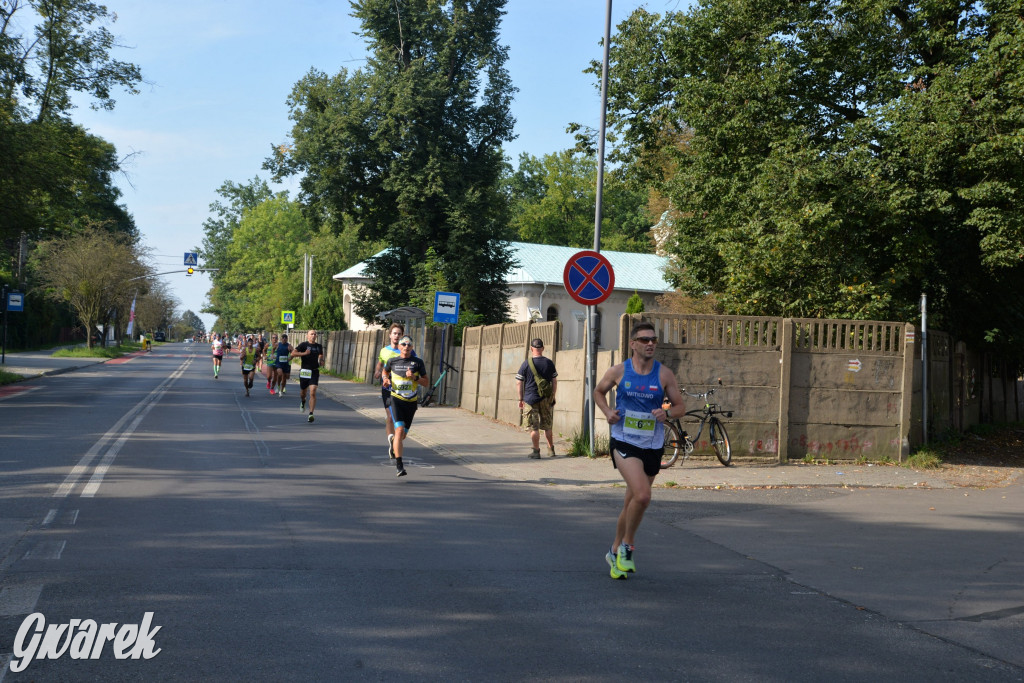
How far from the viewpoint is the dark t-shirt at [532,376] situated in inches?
577

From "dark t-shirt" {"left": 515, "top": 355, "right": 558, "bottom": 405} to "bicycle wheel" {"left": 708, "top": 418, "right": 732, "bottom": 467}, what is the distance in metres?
2.57

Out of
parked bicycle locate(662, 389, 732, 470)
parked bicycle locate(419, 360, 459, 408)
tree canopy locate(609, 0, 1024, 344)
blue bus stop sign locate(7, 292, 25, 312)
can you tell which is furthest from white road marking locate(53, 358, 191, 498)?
blue bus stop sign locate(7, 292, 25, 312)

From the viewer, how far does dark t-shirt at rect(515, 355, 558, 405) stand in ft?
48.1

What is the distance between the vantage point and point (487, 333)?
22.8 m

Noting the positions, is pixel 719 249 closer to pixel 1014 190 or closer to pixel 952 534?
pixel 1014 190

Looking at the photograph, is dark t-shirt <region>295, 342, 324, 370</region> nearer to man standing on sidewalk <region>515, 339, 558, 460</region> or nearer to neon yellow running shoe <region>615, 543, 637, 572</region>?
man standing on sidewalk <region>515, 339, 558, 460</region>

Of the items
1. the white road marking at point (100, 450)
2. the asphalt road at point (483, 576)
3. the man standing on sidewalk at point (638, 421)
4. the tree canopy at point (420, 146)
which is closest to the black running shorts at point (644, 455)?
the man standing on sidewalk at point (638, 421)

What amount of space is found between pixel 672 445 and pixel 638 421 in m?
7.50

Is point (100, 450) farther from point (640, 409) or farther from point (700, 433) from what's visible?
point (640, 409)

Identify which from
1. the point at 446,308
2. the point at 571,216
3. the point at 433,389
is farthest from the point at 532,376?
the point at 571,216

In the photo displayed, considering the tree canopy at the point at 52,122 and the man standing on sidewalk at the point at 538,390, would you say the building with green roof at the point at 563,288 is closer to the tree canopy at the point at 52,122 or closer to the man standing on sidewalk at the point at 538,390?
the tree canopy at the point at 52,122

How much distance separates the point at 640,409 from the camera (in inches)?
275

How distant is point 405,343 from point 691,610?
7261 mm

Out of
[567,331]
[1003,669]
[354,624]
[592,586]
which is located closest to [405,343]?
[592,586]
